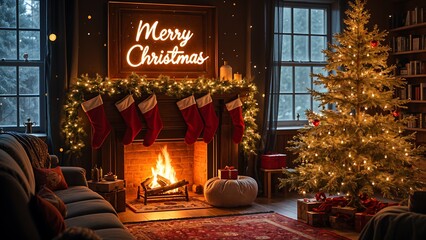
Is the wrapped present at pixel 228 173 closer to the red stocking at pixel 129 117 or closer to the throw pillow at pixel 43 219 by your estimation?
the red stocking at pixel 129 117

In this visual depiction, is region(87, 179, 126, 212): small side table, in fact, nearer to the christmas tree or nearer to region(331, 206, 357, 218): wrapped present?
the christmas tree

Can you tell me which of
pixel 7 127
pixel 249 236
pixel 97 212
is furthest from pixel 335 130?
pixel 7 127

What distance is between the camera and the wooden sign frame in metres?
7.41

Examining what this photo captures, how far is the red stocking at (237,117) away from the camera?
757 cm

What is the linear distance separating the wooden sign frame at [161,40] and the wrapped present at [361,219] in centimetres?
283

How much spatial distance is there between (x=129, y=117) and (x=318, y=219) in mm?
2417

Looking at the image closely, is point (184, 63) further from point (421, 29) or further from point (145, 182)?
point (421, 29)

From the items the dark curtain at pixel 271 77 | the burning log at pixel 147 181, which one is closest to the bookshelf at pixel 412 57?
the dark curtain at pixel 271 77

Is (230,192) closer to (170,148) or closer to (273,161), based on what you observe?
(273,161)

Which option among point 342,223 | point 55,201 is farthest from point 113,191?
point 55,201

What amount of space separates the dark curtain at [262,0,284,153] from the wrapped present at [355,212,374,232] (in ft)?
7.68

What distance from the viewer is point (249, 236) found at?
5652 mm

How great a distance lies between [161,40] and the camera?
25.1 ft

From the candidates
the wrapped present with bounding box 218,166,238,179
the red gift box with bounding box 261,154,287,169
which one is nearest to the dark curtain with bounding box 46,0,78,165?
the wrapped present with bounding box 218,166,238,179
